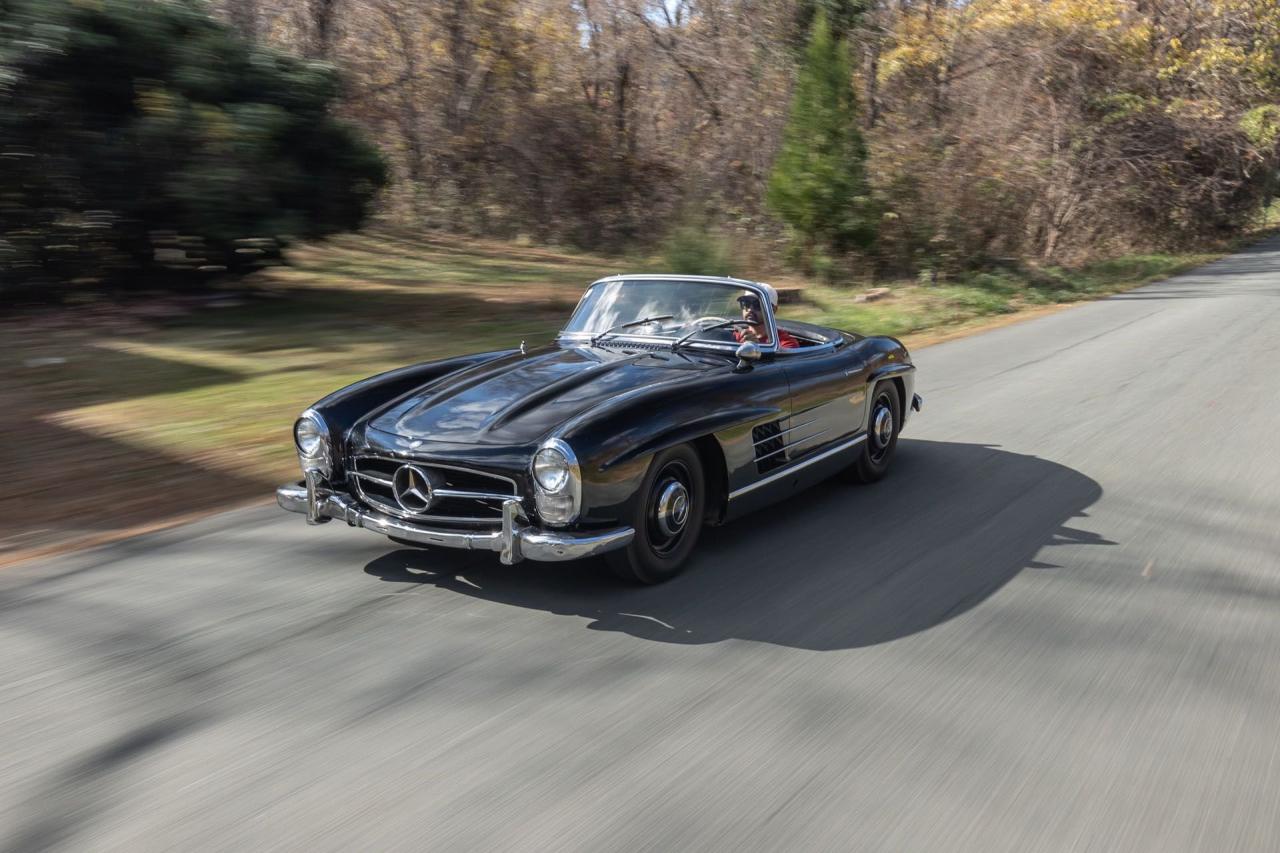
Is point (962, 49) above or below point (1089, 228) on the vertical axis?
above

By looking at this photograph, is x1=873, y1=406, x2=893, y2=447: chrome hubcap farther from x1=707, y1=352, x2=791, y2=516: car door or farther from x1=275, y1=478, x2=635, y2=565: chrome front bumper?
x1=275, y1=478, x2=635, y2=565: chrome front bumper

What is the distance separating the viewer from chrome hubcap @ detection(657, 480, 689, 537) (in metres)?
4.96

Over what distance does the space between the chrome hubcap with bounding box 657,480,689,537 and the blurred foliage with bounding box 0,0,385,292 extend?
9268 millimetres

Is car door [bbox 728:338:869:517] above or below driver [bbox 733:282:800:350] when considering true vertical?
below

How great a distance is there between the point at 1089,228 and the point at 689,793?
92.3ft

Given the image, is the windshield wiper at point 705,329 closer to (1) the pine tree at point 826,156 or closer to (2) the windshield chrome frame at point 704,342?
(2) the windshield chrome frame at point 704,342

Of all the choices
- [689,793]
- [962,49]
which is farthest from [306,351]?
[962,49]

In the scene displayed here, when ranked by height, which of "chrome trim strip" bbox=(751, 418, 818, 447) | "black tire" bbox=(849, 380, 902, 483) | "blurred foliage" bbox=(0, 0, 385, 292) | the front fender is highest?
"blurred foliage" bbox=(0, 0, 385, 292)

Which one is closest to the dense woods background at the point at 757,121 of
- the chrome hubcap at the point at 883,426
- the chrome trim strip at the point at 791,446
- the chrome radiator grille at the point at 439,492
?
the chrome hubcap at the point at 883,426

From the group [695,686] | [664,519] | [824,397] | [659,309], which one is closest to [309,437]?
[664,519]

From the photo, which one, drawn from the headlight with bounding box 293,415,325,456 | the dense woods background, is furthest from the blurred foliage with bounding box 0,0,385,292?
the headlight with bounding box 293,415,325,456

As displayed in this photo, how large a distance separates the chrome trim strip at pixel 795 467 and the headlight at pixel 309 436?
6.44ft

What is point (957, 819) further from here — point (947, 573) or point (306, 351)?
point (306, 351)

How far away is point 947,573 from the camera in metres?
5.15
